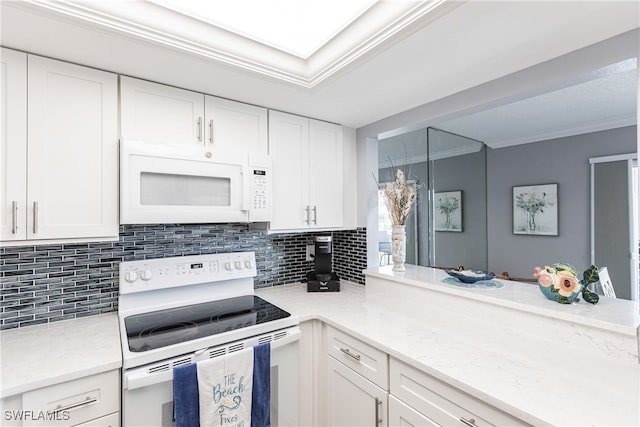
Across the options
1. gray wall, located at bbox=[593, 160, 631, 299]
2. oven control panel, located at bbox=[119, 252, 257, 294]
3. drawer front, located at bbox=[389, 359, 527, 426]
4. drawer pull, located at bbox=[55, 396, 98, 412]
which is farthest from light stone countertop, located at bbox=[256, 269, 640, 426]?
gray wall, located at bbox=[593, 160, 631, 299]

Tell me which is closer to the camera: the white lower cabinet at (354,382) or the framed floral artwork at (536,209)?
the white lower cabinet at (354,382)

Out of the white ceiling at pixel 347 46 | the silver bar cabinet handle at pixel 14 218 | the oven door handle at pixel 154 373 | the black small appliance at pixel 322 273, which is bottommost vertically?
the oven door handle at pixel 154 373

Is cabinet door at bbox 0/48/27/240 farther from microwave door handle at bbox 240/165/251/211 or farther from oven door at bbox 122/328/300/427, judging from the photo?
microwave door handle at bbox 240/165/251/211

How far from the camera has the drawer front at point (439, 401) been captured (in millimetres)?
1058

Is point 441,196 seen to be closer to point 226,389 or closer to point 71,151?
point 226,389

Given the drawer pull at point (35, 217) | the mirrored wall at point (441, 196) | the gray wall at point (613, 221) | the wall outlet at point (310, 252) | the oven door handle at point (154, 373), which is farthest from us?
the mirrored wall at point (441, 196)

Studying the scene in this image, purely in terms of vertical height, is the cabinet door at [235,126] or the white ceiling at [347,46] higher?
the white ceiling at [347,46]

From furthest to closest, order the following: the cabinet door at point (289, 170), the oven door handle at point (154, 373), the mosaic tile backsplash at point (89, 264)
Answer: the cabinet door at point (289, 170) < the mosaic tile backsplash at point (89, 264) < the oven door handle at point (154, 373)

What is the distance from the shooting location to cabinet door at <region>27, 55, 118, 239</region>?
1340 mm

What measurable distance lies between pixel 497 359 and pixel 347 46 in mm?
1497

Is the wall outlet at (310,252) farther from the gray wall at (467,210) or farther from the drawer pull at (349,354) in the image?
the gray wall at (467,210)

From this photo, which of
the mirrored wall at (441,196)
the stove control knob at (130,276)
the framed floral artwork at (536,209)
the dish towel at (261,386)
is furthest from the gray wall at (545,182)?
the stove control knob at (130,276)

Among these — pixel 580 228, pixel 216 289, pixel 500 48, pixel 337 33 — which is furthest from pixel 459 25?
pixel 580 228

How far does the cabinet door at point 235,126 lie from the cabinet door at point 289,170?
77mm
